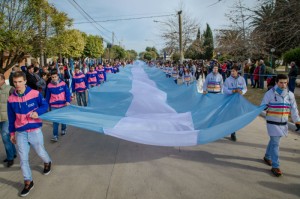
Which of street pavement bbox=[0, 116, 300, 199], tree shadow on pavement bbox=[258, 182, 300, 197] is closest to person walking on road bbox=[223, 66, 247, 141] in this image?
street pavement bbox=[0, 116, 300, 199]

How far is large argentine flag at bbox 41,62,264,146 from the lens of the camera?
4.23 meters

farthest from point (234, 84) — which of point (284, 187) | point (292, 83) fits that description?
point (292, 83)

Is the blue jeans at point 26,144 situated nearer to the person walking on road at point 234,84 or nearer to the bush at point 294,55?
the person walking on road at point 234,84

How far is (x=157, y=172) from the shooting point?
4.37 metres

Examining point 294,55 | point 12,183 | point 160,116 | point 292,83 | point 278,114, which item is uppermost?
point 294,55

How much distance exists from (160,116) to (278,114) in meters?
2.37

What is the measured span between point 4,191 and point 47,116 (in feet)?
4.37

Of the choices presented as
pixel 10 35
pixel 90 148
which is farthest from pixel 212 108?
pixel 10 35

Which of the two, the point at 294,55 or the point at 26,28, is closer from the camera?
the point at 26,28

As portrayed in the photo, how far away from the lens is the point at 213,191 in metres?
3.69

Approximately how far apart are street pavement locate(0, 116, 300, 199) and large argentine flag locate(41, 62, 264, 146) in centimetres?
62

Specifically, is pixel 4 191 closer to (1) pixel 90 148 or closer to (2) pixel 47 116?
(2) pixel 47 116

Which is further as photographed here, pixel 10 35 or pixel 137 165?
pixel 10 35

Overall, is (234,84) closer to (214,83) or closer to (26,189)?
(214,83)
